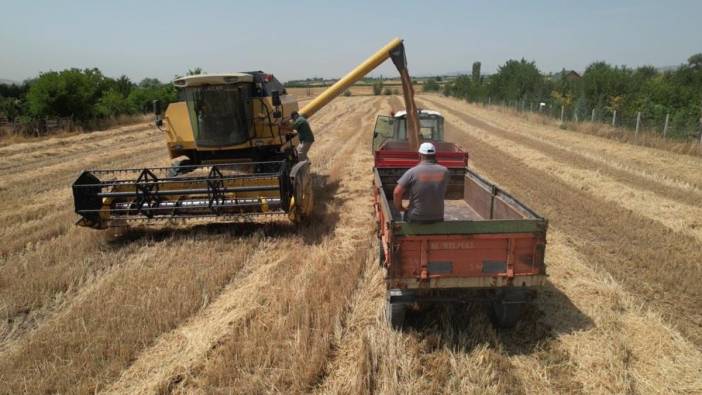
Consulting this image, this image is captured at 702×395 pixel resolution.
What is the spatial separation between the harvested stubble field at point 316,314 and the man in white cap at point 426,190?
1.11 m

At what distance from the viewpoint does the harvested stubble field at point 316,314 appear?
11.8ft

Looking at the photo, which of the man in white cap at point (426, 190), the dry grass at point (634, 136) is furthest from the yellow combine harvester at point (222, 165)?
the dry grass at point (634, 136)

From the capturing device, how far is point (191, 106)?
804 cm

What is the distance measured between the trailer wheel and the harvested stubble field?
0.10m

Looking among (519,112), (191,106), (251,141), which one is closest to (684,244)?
(251,141)

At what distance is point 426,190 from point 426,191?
2 cm

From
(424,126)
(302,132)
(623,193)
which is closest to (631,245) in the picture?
(623,193)

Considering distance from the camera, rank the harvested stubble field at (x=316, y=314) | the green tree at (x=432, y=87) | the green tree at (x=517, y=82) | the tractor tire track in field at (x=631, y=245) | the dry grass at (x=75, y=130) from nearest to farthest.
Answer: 1. the harvested stubble field at (x=316, y=314)
2. the tractor tire track in field at (x=631, y=245)
3. the dry grass at (x=75, y=130)
4. the green tree at (x=517, y=82)
5. the green tree at (x=432, y=87)

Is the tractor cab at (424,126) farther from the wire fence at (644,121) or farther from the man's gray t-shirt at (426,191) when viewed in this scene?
the wire fence at (644,121)

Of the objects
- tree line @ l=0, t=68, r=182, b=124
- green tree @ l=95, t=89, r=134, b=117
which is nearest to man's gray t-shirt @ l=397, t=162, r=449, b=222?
tree line @ l=0, t=68, r=182, b=124

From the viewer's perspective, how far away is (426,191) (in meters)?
4.20

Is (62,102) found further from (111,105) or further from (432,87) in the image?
(432,87)

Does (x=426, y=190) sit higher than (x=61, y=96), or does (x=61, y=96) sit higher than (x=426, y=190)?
(x=61, y=96)

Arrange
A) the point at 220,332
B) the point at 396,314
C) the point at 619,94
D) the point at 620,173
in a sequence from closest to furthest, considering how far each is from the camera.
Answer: the point at 396,314 → the point at 220,332 → the point at 620,173 → the point at 619,94
